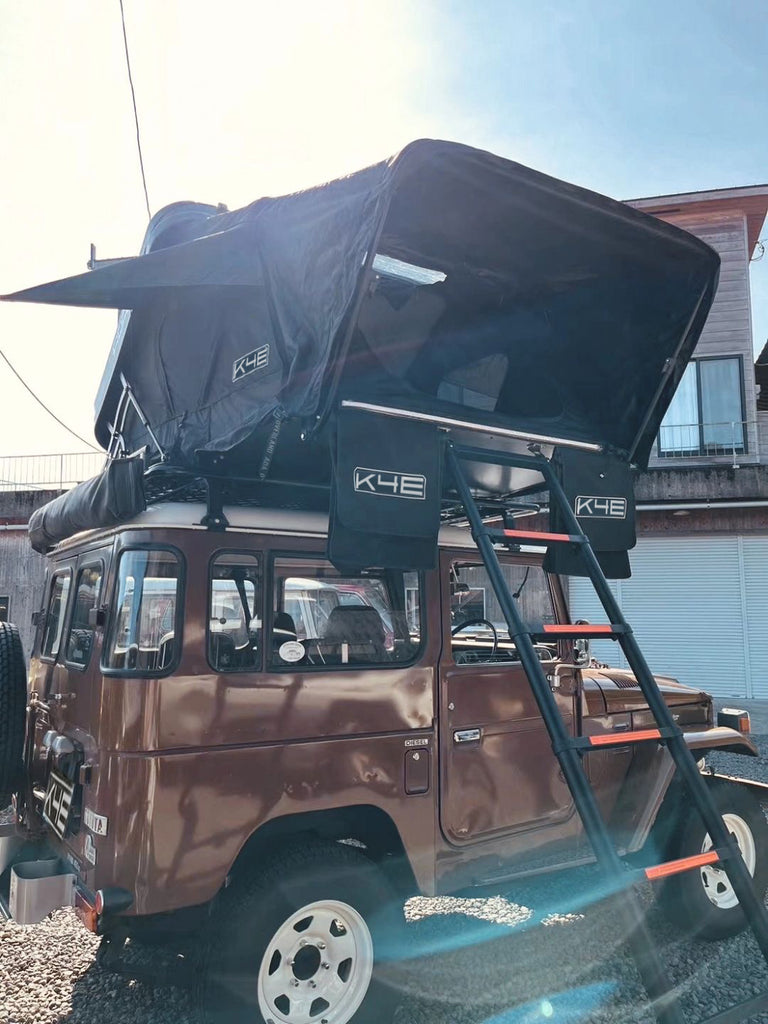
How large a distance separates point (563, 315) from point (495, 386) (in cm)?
52

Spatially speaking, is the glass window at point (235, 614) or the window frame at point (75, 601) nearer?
the glass window at point (235, 614)

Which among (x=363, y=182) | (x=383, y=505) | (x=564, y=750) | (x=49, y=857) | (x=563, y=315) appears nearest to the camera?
(x=564, y=750)

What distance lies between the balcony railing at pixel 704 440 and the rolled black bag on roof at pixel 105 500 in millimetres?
13201

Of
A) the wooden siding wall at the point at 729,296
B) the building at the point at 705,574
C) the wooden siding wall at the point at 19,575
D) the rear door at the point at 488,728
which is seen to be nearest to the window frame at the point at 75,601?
the rear door at the point at 488,728

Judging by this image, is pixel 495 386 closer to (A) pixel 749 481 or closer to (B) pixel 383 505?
(B) pixel 383 505

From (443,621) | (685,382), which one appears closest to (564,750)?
(443,621)

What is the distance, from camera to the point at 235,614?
310cm

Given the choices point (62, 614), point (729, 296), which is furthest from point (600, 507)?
point (729, 296)

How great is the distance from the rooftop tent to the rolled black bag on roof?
17.1 inches

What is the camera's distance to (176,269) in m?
3.10

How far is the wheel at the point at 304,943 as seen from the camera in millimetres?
2734

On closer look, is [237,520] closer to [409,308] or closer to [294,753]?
[294,753]

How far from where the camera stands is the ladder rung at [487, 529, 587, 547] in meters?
3.18

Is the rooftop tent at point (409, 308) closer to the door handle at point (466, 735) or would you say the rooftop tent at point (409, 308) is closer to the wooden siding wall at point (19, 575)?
the door handle at point (466, 735)
